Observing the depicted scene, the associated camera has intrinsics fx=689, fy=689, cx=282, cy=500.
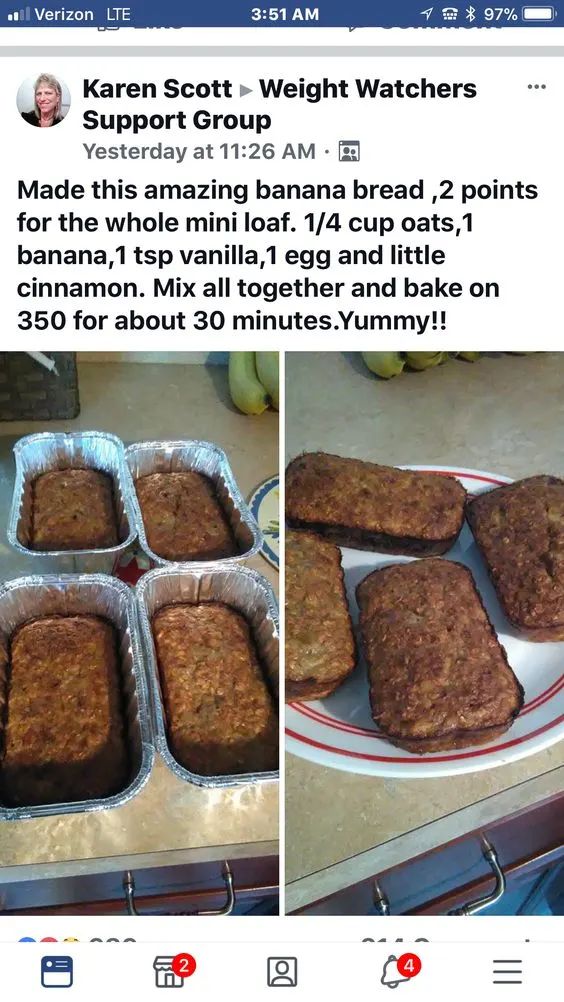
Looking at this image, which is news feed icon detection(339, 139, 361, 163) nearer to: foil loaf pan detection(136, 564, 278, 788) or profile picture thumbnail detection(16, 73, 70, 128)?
profile picture thumbnail detection(16, 73, 70, 128)

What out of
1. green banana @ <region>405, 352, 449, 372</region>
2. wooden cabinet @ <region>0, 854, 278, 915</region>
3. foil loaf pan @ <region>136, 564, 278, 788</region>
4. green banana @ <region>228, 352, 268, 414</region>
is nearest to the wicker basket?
green banana @ <region>228, 352, 268, 414</region>

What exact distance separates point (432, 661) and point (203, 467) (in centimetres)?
44

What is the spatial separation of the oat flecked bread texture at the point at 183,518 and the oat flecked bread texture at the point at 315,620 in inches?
5.7

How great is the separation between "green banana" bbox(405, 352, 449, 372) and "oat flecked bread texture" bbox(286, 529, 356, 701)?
0.33 meters

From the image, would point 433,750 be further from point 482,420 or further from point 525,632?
point 482,420

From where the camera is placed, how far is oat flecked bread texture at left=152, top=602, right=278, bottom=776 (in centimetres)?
65

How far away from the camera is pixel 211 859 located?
1.98 feet

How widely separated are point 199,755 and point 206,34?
62cm
